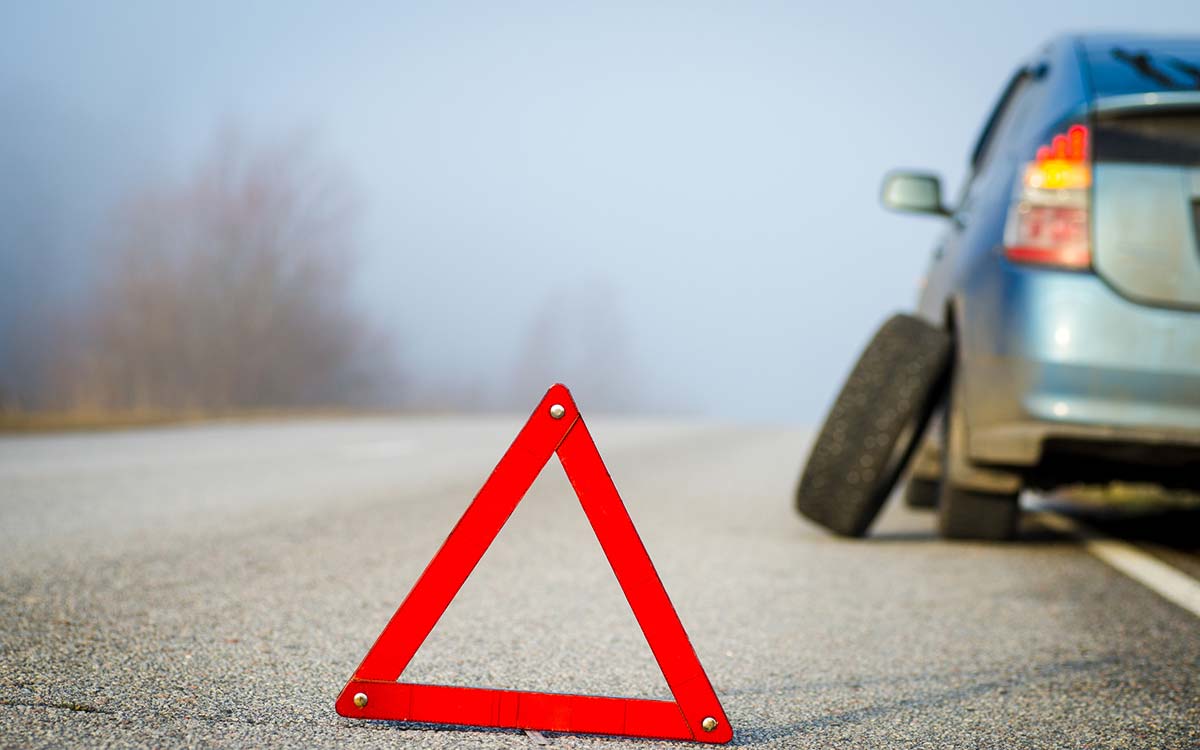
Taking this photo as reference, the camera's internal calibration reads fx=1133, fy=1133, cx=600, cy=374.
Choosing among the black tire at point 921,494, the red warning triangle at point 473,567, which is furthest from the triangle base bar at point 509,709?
the black tire at point 921,494

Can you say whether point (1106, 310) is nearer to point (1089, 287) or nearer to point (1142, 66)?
point (1089, 287)

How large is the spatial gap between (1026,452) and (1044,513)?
122 inches

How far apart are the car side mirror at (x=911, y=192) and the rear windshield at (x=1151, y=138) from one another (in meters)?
1.74

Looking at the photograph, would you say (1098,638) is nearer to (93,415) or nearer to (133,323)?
(93,415)

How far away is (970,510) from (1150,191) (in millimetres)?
1799

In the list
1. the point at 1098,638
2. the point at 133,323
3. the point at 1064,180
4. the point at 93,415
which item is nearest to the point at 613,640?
the point at 1098,638

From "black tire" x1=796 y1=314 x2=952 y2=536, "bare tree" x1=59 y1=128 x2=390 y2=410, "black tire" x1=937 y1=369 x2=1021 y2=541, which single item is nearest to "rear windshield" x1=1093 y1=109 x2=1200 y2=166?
"black tire" x1=796 y1=314 x2=952 y2=536

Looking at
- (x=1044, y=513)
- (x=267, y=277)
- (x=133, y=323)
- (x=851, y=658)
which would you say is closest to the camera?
(x=851, y=658)

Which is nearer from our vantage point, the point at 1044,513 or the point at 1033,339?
the point at 1033,339

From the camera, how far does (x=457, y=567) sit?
2.46 meters

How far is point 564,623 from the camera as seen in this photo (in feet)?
12.0

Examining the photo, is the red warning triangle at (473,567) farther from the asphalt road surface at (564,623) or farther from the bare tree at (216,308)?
the bare tree at (216,308)

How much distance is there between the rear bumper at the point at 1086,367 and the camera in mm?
4277

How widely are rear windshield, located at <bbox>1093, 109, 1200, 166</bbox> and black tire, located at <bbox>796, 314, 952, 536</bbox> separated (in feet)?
4.03
